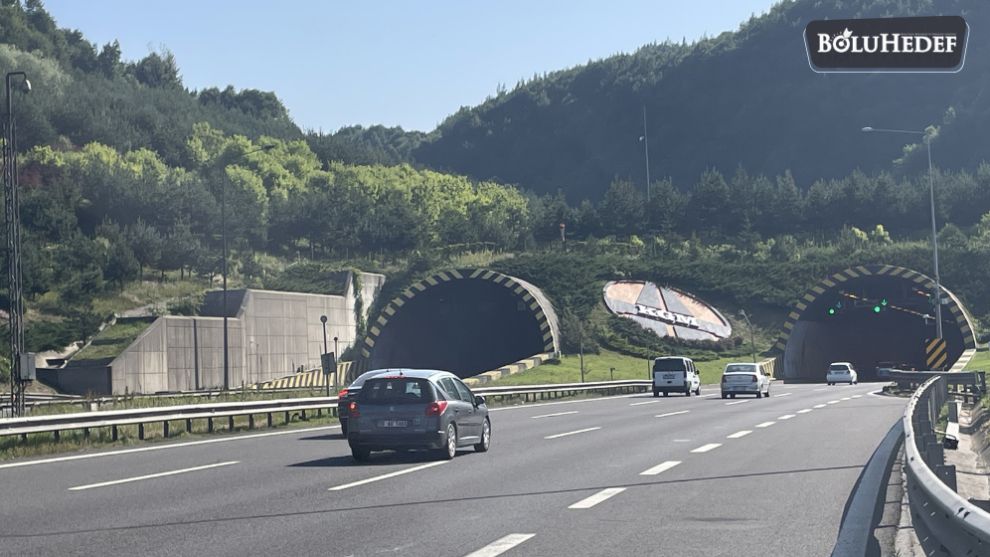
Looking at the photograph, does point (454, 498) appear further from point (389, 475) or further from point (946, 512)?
point (946, 512)

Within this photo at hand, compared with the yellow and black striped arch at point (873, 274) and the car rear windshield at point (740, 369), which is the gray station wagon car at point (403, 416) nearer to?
the car rear windshield at point (740, 369)

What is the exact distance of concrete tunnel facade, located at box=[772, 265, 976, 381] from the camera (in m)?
85.0

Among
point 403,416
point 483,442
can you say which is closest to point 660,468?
point 403,416

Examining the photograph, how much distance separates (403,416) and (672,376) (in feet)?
112

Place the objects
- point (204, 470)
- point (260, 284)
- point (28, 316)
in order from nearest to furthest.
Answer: point (204, 470) < point (28, 316) < point (260, 284)

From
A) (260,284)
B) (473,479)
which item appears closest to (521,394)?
(473,479)

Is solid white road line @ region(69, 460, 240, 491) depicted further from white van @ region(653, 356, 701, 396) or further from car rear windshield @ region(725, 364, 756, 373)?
white van @ region(653, 356, 701, 396)

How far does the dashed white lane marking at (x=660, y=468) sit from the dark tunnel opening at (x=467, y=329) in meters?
67.3

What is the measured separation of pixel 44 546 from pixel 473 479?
6604mm

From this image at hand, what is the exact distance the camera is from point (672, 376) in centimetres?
5194

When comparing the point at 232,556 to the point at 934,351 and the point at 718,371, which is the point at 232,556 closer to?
the point at 934,351

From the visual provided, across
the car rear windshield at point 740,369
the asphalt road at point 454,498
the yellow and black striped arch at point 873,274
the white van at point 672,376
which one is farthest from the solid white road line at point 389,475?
the yellow and black striped arch at point 873,274

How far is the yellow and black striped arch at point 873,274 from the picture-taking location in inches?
3255

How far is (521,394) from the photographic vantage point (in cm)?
4875
